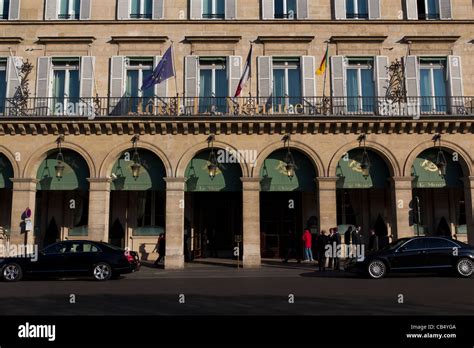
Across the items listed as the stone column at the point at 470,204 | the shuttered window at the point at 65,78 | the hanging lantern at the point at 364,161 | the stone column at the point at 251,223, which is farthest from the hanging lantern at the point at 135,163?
the stone column at the point at 470,204

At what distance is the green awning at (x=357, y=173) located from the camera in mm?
20781

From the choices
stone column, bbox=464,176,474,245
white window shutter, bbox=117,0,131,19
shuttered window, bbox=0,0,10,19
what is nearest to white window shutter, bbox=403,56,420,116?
stone column, bbox=464,176,474,245

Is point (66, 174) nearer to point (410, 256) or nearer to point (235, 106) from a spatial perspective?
point (235, 106)

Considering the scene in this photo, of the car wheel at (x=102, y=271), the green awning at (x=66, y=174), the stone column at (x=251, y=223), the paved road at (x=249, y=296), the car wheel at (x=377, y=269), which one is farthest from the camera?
the green awning at (x=66, y=174)

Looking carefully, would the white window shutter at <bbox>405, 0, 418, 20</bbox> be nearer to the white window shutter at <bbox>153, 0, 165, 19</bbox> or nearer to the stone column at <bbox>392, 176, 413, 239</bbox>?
the stone column at <bbox>392, 176, 413, 239</bbox>

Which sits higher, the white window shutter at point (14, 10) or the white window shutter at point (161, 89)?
the white window shutter at point (14, 10)

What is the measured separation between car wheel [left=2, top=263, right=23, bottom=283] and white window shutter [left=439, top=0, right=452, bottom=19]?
70.2 feet

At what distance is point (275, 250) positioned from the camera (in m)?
23.8

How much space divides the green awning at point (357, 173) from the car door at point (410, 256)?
228 inches

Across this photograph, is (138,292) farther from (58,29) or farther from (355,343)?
(58,29)

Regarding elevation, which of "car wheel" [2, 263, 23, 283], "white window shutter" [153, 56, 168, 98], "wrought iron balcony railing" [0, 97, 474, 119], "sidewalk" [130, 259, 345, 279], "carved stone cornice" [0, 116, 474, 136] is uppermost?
"white window shutter" [153, 56, 168, 98]

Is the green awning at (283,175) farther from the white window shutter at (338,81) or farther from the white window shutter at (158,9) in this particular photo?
the white window shutter at (158,9)

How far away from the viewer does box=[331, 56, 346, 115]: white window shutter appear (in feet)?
69.8

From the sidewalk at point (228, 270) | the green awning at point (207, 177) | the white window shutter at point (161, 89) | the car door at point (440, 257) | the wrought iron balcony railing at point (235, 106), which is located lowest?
the sidewalk at point (228, 270)
